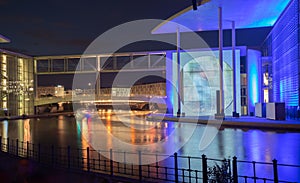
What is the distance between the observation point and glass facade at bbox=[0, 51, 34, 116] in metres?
46.4

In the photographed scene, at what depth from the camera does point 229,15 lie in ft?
101

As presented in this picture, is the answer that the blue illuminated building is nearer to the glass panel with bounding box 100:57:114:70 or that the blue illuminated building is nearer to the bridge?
the bridge

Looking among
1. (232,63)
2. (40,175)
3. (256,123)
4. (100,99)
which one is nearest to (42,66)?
(100,99)

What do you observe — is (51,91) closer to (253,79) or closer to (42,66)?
(42,66)

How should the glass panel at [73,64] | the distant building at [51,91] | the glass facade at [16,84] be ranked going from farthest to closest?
the distant building at [51,91]
the glass panel at [73,64]
the glass facade at [16,84]

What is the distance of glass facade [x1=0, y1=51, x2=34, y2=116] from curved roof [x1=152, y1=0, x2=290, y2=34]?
24044 millimetres

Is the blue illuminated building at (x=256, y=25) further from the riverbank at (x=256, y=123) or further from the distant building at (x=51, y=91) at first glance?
the distant building at (x=51, y=91)

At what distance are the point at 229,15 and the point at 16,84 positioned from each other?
34.1m

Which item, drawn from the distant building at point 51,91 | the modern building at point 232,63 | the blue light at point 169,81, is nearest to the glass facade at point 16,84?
the modern building at point 232,63

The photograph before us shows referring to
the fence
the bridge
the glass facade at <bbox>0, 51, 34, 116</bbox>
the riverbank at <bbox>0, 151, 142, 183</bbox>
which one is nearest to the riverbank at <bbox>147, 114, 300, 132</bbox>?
the fence

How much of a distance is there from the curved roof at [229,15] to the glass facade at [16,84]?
24.0m

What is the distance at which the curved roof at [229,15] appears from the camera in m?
27.7

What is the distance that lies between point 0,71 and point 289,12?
123 feet

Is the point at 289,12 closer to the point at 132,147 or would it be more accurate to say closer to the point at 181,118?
the point at 181,118
